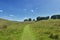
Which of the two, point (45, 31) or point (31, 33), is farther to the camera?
point (45, 31)

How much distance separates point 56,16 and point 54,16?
18.3ft

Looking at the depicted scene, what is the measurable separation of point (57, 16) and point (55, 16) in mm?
3118

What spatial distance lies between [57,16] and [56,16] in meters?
1.47

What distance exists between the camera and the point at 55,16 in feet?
622

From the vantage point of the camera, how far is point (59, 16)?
184750mm

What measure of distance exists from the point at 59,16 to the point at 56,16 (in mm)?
4463

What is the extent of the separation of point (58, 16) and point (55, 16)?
449 cm

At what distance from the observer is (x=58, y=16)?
611 feet

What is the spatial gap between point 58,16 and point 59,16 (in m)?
1.63

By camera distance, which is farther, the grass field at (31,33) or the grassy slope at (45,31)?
the grassy slope at (45,31)

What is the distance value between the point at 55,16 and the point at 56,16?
165 cm

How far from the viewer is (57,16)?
187m

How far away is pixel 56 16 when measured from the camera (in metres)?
188

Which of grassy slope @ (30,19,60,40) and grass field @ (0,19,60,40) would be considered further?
grassy slope @ (30,19,60,40)
